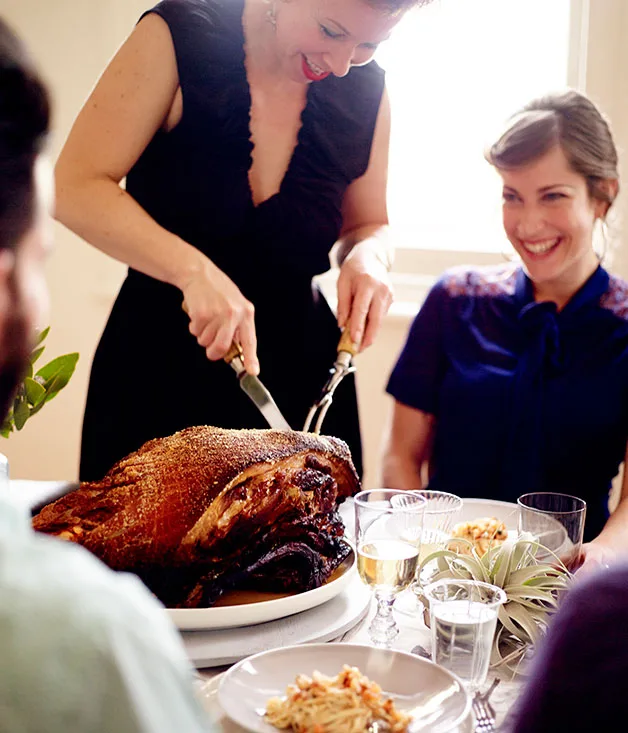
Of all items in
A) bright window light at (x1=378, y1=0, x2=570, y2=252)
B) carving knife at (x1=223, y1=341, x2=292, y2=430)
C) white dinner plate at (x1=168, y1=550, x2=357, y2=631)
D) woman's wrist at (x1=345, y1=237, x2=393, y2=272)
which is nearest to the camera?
white dinner plate at (x1=168, y1=550, x2=357, y2=631)

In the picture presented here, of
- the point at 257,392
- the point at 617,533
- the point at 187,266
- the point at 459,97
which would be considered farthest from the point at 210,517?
the point at 459,97

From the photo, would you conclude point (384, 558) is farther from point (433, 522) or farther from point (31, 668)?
point (31, 668)

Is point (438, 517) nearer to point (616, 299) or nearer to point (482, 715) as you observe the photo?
point (482, 715)

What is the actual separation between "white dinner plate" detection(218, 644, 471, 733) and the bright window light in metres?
2.20

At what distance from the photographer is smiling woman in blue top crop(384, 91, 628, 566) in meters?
1.78

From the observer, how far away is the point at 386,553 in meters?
0.99

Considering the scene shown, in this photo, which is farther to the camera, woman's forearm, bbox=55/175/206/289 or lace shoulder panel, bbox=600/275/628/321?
lace shoulder panel, bbox=600/275/628/321

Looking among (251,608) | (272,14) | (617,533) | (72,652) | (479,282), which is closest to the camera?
(72,652)

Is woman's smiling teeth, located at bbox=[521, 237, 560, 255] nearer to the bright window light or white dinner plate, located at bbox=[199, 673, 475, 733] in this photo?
the bright window light

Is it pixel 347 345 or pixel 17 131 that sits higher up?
pixel 17 131

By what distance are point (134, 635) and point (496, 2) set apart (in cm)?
292

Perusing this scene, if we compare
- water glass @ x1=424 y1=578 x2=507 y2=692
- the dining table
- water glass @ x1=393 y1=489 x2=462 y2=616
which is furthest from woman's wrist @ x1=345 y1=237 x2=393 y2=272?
water glass @ x1=424 y1=578 x2=507 y2=692

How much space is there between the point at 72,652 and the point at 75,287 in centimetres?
276

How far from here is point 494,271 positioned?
6.68 ft
